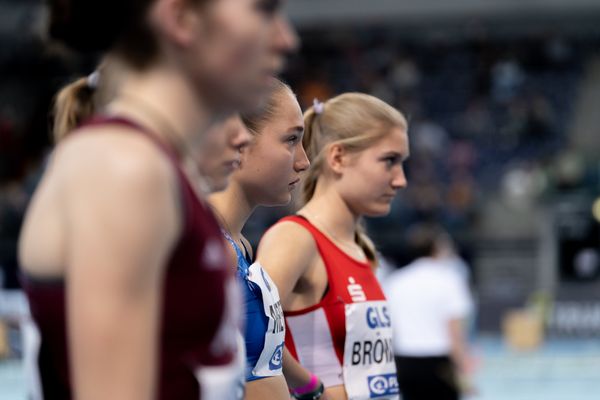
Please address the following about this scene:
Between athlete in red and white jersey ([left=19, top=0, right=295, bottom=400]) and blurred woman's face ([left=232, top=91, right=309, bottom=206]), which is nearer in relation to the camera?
athlete in red and white jersey ([left=19, top=0, right=295, bottom=400])

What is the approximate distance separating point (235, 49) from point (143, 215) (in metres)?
0.29

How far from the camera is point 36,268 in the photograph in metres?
1.34

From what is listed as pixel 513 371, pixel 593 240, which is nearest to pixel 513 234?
pixel 593 240

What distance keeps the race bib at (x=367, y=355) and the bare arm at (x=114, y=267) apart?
200cm

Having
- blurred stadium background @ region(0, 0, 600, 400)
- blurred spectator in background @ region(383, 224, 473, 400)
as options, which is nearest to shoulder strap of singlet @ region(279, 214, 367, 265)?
blurred spectator in background @ region(383, 224, 473, 400)

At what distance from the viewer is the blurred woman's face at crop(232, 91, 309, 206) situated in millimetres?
2838

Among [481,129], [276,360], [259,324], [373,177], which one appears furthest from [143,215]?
[481,129]

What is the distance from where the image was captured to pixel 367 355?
127 inches

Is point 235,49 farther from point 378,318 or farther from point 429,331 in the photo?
point 429,331

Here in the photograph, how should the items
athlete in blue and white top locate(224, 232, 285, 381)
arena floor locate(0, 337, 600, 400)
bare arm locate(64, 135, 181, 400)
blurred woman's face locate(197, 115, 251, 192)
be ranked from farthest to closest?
arena floor locate(0, 337, 600, 400) < athlete in blue and white top locate(224, 232, 285, 381) < blurred woman's face locate(197, 115, 251, 192) < bare arm locate(64, 135, 181, 400)

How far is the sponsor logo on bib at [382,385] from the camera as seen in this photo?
3223 millimetres

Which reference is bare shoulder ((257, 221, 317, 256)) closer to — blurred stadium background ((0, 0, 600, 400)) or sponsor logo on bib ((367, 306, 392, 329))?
sponsor logo on bib ((367, 306, 392, 329))

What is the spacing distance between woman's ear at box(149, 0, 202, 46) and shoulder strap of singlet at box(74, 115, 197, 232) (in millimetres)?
134

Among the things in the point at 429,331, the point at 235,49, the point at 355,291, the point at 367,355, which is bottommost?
the point at 429,331
